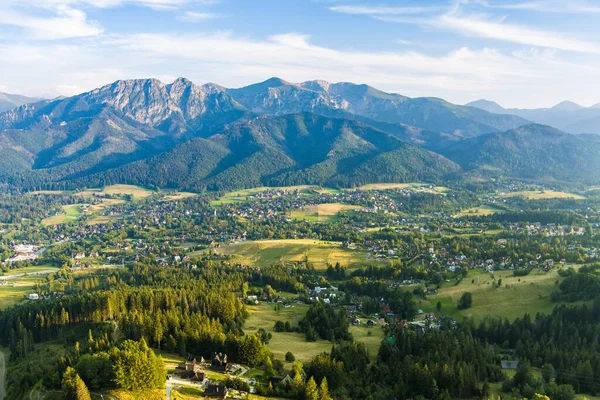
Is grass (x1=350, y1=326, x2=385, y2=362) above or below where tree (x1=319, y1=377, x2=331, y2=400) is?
below

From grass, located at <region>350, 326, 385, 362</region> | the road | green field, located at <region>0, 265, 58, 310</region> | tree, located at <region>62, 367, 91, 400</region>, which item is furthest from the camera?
green field, located at <region>0, 265, 58, 310</region>

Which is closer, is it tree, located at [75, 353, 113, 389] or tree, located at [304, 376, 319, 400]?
tree, located at [75, 353, 113, 389]

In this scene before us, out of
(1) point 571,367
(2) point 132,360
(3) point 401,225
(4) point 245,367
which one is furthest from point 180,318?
(3) point 401,225

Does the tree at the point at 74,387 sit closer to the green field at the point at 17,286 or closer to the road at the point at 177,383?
the road at the point at 177,383

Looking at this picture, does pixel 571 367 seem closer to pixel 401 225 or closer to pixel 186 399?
pixel 186 399

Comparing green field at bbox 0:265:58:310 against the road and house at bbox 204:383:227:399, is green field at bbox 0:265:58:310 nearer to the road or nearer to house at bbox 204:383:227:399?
the road

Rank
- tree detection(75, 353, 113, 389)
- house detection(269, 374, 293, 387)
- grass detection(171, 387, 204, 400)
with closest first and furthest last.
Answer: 1. grass detection(171, 387, 204, 400)
2. tree detection(75, 353, 113, 389)
3. house detection(269, 374, 293, 387)

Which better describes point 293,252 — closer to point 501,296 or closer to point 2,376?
point 501,296

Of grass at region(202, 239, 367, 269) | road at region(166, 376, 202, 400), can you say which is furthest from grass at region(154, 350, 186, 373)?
grass at region(202, 239, 367, 269)
